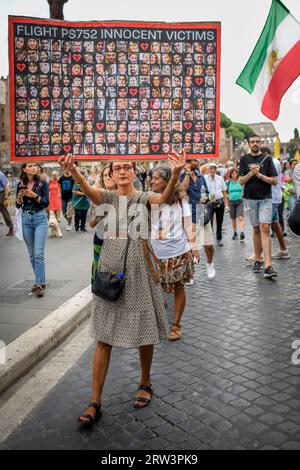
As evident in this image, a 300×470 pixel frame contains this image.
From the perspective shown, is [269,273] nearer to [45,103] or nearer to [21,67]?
[45,103]

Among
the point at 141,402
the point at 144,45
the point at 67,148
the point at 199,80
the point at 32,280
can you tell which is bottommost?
the point at 141,402

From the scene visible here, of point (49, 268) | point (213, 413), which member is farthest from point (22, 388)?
point (49, 268)

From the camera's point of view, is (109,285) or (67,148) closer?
(109,285)

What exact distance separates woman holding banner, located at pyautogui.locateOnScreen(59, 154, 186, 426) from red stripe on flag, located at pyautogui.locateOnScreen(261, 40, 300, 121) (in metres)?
2.77

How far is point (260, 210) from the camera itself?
26.7 ft

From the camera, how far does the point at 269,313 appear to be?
5.98m

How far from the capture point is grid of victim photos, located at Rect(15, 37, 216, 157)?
4.19 metres

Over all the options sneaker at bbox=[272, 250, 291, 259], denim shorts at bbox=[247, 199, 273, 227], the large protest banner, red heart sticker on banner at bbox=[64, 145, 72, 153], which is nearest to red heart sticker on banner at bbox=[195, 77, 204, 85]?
the large protest banner

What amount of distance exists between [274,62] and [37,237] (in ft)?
12.1

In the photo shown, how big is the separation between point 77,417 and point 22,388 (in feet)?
2.60

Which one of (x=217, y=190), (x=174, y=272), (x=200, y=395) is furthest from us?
(x=217, y=190)

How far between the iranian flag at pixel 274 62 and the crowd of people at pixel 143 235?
95 cm

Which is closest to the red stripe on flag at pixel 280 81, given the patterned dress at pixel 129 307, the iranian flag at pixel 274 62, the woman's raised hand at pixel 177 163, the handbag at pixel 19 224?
the iranian flag at pixel 274 62

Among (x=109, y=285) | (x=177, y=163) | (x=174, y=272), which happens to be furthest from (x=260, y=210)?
(x=109, y=285)
